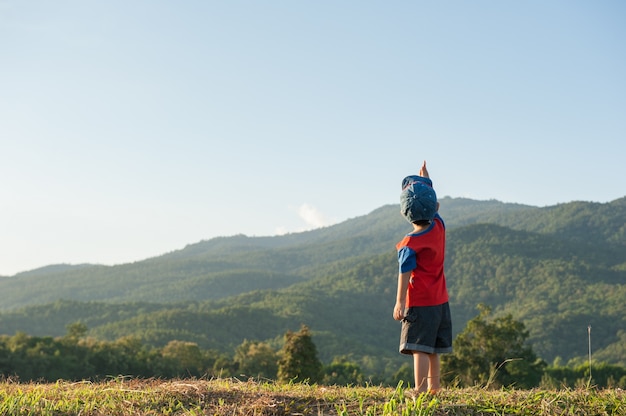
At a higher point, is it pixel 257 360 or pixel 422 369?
pixel 422 369

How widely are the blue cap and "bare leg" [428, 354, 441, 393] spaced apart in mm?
1117

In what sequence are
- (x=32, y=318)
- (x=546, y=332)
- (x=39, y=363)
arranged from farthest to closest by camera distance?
(x=32, y=318) → (x=546, y=332) → (x=39, y=363)

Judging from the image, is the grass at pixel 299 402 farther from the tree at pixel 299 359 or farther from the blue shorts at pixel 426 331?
the tree at pixel 299 359

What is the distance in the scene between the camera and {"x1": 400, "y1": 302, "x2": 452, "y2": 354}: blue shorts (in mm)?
5461

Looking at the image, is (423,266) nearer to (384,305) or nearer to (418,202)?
(418,202)

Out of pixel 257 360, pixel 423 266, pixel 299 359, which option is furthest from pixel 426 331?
pixel 257 360

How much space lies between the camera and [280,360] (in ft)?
120

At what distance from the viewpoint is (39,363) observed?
41.9 metres

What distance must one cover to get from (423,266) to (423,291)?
199mm

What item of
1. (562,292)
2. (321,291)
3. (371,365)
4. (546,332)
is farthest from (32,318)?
(562,292)

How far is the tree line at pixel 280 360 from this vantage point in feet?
118

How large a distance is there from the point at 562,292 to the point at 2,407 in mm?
155564

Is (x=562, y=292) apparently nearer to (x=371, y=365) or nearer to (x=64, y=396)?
(x=371, y=365)

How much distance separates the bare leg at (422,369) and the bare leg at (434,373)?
5 centimetres
